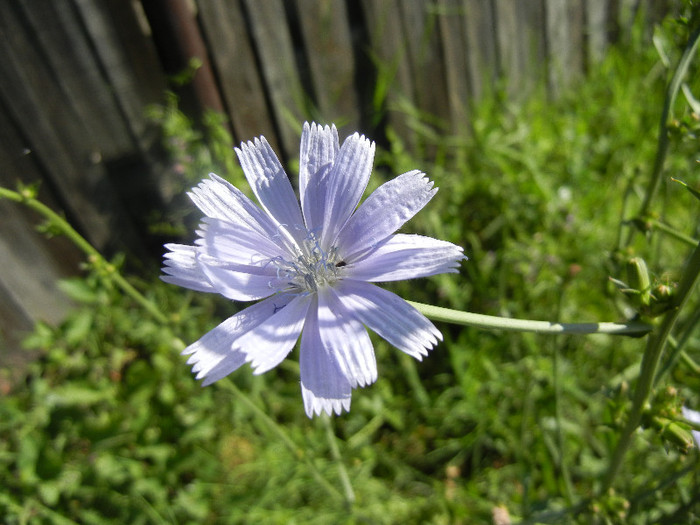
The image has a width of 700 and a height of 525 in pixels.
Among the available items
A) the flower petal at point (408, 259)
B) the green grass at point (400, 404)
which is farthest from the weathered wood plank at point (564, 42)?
the flower petal at point (408, 259)

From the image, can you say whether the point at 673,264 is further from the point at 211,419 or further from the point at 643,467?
the point at 211,419

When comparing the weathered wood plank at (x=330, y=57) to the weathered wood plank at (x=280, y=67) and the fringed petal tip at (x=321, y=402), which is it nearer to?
the weathered wood plank at (x=280, y=67)

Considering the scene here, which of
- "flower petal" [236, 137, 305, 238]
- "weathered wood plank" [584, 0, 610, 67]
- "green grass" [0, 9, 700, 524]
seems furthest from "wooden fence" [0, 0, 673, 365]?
"flower petal" [236, 137, 305, 238]

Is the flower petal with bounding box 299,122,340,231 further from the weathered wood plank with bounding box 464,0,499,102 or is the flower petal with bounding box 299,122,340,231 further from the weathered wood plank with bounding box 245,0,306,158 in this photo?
the weathered wood plank with bounding box 464,0,499,102

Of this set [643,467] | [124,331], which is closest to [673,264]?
[643,467]

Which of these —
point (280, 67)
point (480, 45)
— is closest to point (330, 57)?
point (280, 67)

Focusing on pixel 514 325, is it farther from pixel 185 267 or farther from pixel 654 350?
pixel 185 267
